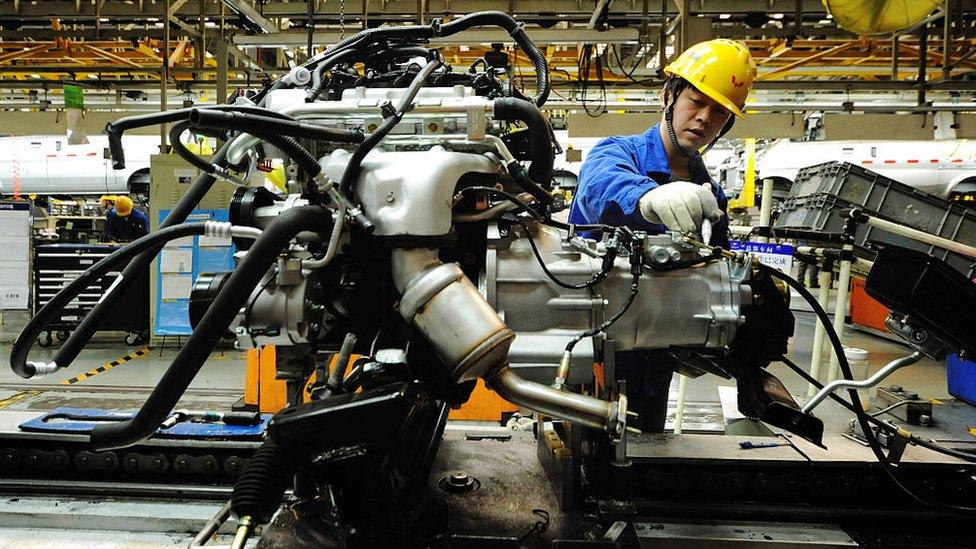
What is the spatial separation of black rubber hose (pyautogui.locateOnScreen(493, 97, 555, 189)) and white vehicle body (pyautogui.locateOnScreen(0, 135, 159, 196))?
11.2 meters

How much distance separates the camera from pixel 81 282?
47.1 inches

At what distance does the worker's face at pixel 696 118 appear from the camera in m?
1.73

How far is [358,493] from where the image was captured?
1106mm

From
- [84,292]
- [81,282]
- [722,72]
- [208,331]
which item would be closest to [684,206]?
[722,72]

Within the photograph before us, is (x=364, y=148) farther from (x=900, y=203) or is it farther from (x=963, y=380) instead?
(x=900, y=203)

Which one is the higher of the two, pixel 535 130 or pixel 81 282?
pixel 535 130

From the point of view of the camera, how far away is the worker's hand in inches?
49.3

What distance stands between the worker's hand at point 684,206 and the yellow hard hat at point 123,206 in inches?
288

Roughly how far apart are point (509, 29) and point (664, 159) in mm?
734

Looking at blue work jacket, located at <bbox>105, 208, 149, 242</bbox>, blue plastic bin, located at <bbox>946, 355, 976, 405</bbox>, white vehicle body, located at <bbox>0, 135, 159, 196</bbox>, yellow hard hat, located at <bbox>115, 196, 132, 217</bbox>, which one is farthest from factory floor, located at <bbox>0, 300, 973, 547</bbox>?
white vehicle body, located at <bbox>0, 135, 159, 196</bbox>

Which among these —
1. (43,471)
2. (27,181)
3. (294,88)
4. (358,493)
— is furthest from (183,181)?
(27,181)

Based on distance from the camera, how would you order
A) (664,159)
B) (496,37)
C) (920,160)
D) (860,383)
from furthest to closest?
(920,160), (496,37), (664,159), (860,383)

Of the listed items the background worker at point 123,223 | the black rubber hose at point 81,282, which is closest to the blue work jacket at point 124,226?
the background worker at point 123,223

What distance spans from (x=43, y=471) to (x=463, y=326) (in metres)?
1.38
